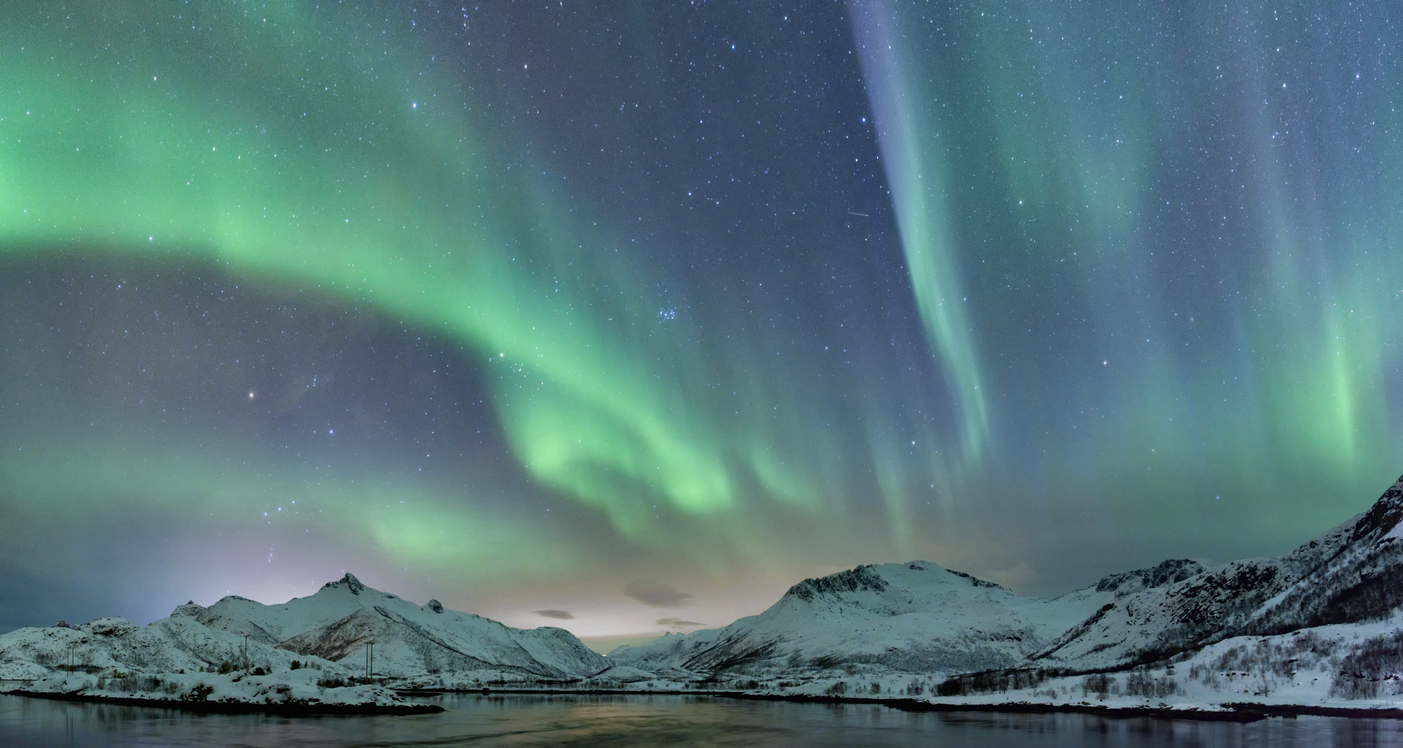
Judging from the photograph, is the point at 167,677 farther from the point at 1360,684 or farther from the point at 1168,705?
the point at 1360,684

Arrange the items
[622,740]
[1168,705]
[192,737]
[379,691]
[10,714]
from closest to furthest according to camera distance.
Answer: [192,737] → [622,740] → [10,714] → [1168,705] → [379,691]

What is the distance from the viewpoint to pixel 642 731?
102m

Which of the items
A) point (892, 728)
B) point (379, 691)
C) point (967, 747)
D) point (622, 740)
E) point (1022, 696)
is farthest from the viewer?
point (1022, 696)

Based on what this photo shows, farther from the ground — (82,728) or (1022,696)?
(82,728)

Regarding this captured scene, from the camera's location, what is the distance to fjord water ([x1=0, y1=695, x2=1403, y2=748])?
8081 cm

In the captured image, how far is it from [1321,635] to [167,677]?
250m

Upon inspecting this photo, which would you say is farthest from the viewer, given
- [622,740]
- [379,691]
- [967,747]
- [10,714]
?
[379,691]

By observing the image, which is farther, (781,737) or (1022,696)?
(1022,696)

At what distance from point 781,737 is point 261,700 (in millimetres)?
109709

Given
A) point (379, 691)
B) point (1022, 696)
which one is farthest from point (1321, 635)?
point (379, 691)

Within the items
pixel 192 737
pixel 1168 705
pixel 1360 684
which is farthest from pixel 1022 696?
pixel 192 737

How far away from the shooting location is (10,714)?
398ft

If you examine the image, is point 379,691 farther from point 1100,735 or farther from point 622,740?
point 1100,735

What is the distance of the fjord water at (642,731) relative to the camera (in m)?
80.8
